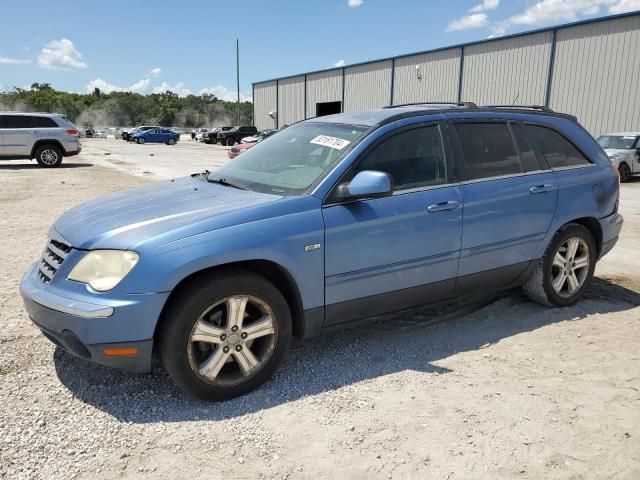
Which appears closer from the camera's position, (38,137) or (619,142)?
(619,142)

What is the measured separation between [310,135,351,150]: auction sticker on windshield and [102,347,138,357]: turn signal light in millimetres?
1824

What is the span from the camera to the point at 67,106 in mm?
83562

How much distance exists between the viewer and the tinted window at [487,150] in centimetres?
395

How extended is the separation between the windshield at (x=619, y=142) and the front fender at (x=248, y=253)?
1587 cm

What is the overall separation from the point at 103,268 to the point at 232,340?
814 millimetres

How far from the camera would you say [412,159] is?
373cm

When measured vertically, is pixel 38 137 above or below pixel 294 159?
below

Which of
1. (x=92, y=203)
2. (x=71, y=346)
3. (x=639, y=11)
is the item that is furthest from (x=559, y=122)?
(x=639, y=11)

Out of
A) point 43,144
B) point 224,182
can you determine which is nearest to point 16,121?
point 43,144

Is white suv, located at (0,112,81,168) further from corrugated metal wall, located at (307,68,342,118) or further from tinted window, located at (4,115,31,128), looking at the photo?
corrugated metal wall, located at (307,68,342,118)

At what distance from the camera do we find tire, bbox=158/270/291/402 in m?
2.88

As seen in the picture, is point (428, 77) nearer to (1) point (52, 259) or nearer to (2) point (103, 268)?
(1) point (52, 259)

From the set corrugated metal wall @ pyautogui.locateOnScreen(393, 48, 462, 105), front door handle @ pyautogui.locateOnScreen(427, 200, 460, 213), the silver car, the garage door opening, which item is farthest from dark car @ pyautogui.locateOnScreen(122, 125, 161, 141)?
front door handle @ pyautogui.locateOnScreen(427, 200, 460, 213)

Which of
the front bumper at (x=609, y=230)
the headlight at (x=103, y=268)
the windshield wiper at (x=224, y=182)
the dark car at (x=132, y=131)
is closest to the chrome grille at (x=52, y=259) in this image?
the headlight at (x=103, y=268)
